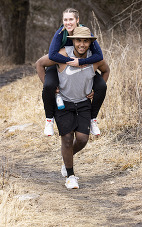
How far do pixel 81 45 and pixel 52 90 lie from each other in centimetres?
57

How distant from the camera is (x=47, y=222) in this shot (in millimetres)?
3516

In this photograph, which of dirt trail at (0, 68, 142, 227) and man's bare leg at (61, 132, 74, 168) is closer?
dirt trail at (0, 68, 142, 227)

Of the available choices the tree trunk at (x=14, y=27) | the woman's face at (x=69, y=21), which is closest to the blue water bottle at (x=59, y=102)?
the woman's face at (x=69, y=21)

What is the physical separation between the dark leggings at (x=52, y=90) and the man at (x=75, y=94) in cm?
7

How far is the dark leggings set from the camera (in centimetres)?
448

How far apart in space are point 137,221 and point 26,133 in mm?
4528

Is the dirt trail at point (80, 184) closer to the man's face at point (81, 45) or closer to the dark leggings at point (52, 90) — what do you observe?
the dark leggings at point (52, 90)

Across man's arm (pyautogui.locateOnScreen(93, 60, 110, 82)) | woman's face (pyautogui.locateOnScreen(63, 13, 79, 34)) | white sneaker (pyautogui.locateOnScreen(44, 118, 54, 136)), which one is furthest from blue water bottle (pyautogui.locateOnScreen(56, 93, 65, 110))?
woman's face (pyautogui.locateOnScreen(63, 13, 79, 34))

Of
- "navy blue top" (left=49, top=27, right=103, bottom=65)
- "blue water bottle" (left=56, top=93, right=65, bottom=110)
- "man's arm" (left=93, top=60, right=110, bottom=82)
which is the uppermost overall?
"navy blue top" (left=49, top=27, right=103, bottom=65)

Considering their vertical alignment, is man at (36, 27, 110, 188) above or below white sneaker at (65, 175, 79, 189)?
above

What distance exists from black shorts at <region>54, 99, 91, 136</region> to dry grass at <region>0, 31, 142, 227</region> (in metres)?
0.71

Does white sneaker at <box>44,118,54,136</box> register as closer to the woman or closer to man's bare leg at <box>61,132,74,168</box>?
the woman

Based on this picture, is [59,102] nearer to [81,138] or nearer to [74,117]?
[74,117]

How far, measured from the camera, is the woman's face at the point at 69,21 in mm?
4457
